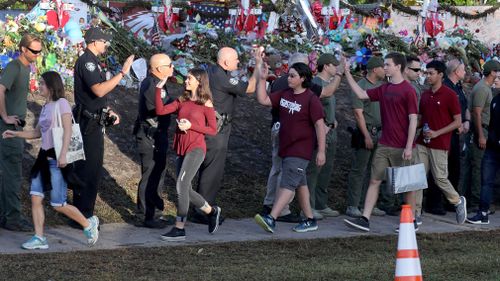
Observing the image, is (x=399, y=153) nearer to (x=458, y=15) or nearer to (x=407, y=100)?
(x=407, y=100)

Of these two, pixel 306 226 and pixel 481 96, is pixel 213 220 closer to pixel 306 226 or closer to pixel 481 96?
pixel 306 226

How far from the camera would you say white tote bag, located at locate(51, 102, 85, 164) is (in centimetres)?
928

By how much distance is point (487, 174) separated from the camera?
1225 cm

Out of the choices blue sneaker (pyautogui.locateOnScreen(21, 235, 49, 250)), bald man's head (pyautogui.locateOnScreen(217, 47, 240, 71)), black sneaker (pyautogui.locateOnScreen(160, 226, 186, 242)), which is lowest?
black sneaker (pyautogui.locateOnScreen(160, 226, 186, 242))

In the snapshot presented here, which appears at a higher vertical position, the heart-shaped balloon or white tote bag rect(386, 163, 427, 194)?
the heart-shaped balloon

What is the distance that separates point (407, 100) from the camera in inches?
434

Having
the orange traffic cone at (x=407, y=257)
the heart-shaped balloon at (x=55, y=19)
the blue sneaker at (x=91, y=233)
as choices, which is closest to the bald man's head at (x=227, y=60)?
the blue sneaker at (x=91, y=233)

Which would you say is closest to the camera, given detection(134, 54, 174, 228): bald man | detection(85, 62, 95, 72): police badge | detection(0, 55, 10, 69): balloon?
detection(85, 62, 95, 72): police badge

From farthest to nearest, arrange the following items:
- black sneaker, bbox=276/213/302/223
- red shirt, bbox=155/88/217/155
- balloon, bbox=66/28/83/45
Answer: balloon, bbox=66/28/83/45 → black sneaker, bbox=276/213/302/223 → red shirt, bbox=155/88/217/155

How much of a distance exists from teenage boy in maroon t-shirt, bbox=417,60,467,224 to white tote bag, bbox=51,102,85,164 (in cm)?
422

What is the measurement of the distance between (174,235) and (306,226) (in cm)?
158

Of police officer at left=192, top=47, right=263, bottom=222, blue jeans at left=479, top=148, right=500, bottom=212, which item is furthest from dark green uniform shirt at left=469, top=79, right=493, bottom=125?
police officer at left=192, top=47, right=263, bottom=222

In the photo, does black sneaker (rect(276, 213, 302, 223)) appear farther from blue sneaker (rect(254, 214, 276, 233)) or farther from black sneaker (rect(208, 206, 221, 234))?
black sneaker (rect(208, 206, 221, 234))

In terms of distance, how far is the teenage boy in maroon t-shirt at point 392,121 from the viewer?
11031 millimetres
